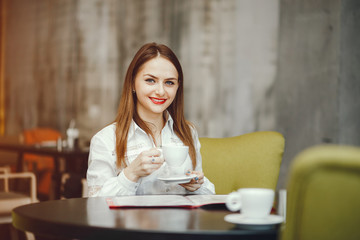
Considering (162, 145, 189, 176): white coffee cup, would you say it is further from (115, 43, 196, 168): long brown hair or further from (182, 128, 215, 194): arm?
(115, 43, 196, 168): long brown hair

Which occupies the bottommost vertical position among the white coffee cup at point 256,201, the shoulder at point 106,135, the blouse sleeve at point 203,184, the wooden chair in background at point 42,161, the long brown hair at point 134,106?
the wooden chair in background at point 42,161

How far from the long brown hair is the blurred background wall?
175 centimetres

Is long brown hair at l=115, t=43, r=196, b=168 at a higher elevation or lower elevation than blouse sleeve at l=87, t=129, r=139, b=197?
higher

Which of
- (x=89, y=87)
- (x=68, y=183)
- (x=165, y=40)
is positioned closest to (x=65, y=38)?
(x=89, y=87)

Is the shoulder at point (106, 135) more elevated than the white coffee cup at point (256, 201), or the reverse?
the shoulder at point (106, 135)

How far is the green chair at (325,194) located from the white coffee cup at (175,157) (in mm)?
739

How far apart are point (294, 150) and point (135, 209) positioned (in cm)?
273

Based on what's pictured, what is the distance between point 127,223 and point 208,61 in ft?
13.3

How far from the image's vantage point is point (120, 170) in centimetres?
192

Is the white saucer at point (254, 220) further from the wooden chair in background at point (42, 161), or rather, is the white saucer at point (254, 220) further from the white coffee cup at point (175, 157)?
the wooden chair in background at point (42, 161)

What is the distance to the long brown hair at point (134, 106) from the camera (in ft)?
6.52

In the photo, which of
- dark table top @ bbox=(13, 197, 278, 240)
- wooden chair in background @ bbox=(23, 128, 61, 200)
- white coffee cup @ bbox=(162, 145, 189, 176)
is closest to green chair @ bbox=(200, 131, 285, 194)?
white coffee cup @ bbox=(162, 145, 189, 176)

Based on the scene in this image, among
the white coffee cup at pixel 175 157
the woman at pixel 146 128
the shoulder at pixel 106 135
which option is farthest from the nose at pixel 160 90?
the white coffee cup at pixel 175 157

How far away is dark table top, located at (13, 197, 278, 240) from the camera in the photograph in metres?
0.98
